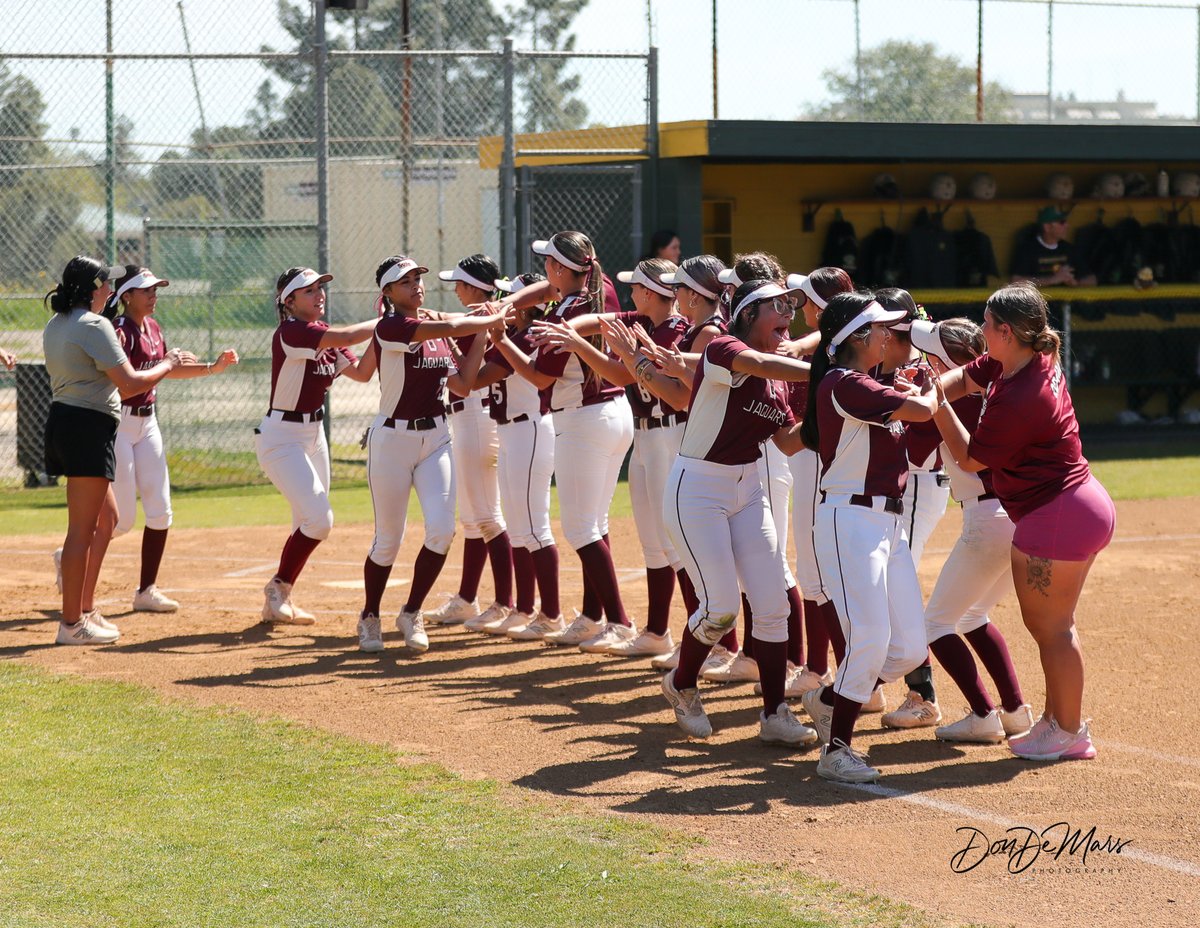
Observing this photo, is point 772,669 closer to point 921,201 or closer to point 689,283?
point 689,283

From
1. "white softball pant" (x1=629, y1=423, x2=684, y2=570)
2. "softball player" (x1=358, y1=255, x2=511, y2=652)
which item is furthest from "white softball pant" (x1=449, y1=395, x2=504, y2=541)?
"white softball pant" (x1=629, y1=423, x2=684, y2=570)

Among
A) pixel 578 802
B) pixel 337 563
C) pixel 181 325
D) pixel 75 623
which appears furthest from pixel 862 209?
pixel 578 802

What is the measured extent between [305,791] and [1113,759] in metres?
3.19

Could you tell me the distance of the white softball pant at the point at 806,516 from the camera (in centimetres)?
683

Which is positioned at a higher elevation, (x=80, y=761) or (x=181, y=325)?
(x=181, y=325)

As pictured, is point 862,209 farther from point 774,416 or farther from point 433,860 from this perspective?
point 433,860

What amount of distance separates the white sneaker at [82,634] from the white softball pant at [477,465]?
209 cm

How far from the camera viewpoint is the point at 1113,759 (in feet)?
19.3

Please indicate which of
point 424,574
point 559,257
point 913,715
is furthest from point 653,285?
point 913,715

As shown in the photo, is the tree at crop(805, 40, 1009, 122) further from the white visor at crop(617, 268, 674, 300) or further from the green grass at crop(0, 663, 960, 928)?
the green grass at crop(0, 663, 960, 928)

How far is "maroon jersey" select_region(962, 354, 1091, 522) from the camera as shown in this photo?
561cm

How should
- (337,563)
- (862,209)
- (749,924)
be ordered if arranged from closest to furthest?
(749,924) → (337,563) → (862,209)

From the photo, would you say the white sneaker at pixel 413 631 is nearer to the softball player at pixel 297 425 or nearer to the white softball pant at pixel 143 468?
the softball player at pixel 297 425

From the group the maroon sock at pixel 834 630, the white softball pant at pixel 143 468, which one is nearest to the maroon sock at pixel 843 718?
the maroon sock at pixel 834 630
